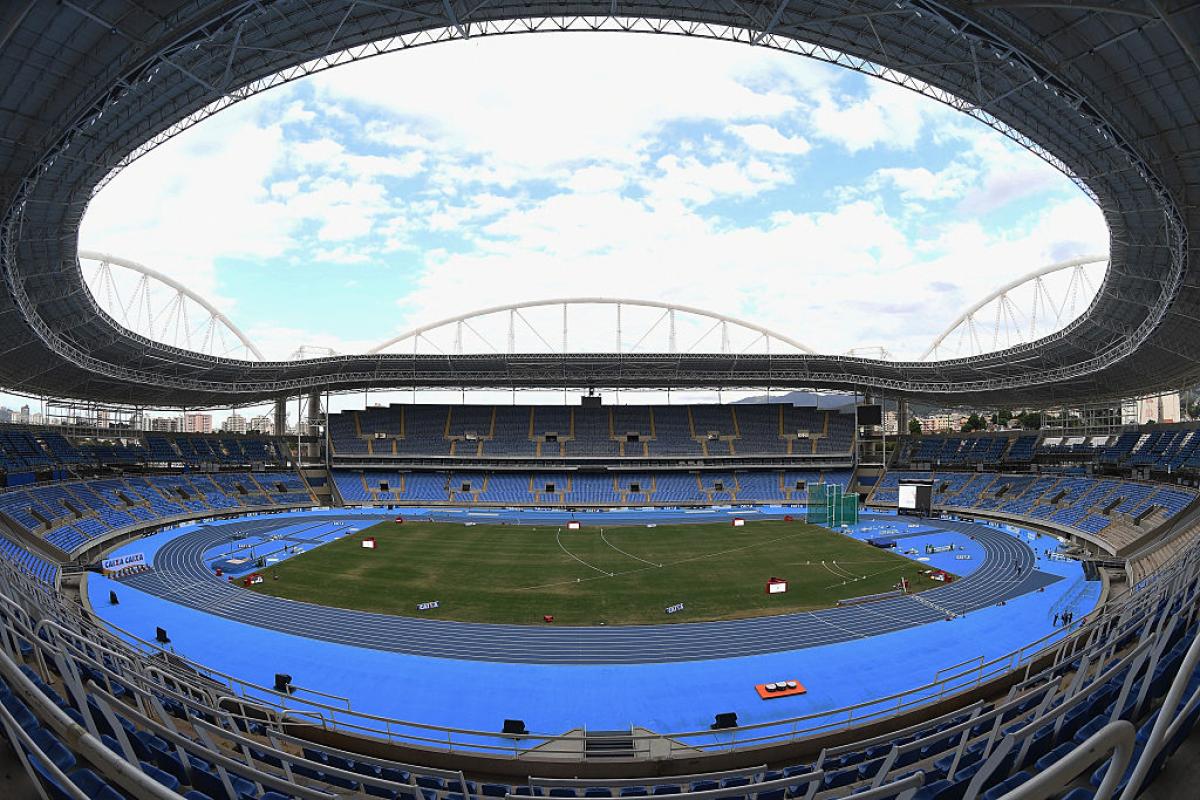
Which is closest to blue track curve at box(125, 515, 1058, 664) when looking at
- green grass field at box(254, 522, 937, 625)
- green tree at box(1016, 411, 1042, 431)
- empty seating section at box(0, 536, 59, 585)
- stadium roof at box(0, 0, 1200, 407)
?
green grass field at box(254, 522, 937, 625)

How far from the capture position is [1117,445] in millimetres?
48219

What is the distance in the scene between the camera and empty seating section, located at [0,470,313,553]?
1364 inches

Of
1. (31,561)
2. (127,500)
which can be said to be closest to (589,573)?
(31,561)

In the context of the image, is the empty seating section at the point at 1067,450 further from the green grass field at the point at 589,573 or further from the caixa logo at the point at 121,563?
the caixa logo at the point at 121,563

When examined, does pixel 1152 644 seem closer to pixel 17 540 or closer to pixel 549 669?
pixel 549 669

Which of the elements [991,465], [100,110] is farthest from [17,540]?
[991,465]

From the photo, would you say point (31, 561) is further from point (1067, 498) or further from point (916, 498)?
point (1067, 498)

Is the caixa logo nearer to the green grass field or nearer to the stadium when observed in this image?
the stadium

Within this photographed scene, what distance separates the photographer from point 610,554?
3428 cm

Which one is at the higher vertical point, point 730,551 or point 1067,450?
point 1067,450

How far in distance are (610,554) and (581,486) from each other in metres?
25.6

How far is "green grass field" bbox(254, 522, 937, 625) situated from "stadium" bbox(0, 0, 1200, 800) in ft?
0.96

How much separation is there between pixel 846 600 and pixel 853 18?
20.4 meters

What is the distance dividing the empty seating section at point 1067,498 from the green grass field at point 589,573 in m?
15.0
